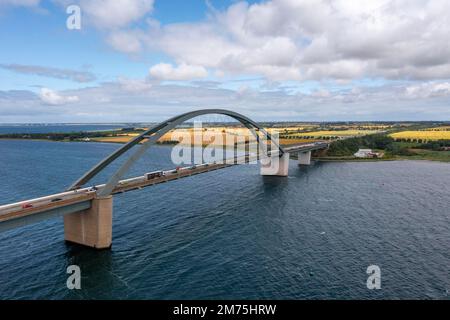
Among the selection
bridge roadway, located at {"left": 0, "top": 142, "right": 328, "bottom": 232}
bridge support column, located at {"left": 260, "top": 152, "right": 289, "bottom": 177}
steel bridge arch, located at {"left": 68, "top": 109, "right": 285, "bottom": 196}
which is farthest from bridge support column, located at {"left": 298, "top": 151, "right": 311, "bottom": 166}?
bridge roadway, located at {"left": 0, "top": 142, "right": 328, "bottom": 232}

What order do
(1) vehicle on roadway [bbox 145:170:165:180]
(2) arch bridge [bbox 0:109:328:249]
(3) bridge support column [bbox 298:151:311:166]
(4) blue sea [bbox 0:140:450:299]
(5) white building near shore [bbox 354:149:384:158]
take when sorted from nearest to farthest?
(4) blue sea [bbox 0:140:450:299], (2) arch bridge [bbox 0:109:328:249], (1) vehicle on roadway [bbox 145:170:165:180], (3) bridge support column [bbox 298:151:311:166], (5) white building near shore [bbox 354:149:384:158]

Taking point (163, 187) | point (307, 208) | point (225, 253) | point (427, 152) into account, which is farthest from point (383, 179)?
point (427, 152)

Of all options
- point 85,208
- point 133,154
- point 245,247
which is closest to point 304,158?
point 245,247

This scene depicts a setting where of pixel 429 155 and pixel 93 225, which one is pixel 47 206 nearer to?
pixel 93 225

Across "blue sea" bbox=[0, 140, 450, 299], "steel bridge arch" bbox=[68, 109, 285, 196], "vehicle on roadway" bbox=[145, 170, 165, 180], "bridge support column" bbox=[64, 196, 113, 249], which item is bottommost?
"blue sea" bbox=[0, 140, 450, 299]

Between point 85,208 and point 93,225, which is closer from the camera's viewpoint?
point 85,208

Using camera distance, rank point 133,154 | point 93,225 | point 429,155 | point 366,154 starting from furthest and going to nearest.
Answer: point 429,155 < point 366,154 < point 133,154 < point 93,225

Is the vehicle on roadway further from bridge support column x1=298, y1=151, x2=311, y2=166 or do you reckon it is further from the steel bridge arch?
bridge support column x1=298, y1=151, x2=311, y2=166
